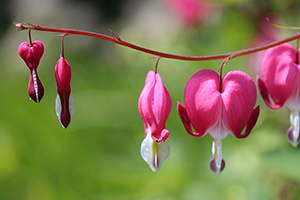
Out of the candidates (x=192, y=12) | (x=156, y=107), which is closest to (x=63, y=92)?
(x=156, y=107)

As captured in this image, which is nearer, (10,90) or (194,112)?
(194,112)

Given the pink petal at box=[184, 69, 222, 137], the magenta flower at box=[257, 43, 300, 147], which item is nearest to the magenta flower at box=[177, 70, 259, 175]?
the pink petal at box=[184, 69, 222, 137]

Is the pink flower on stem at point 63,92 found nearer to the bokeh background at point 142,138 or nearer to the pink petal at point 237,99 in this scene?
the pink petal at point 237,99

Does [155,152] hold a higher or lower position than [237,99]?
lower

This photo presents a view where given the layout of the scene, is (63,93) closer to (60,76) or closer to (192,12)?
(60,76)

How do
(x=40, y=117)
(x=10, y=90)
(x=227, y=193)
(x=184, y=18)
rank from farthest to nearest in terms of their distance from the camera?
(x=10, y=90), (x=40, y=117), (x=184, y=18), (x=227, y=193)

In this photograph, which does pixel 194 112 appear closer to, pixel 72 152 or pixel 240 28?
pixel 240 28

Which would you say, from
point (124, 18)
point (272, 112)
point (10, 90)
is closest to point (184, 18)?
point (272, 112)

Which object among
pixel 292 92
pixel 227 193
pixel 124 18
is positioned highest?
pixel 124 18
